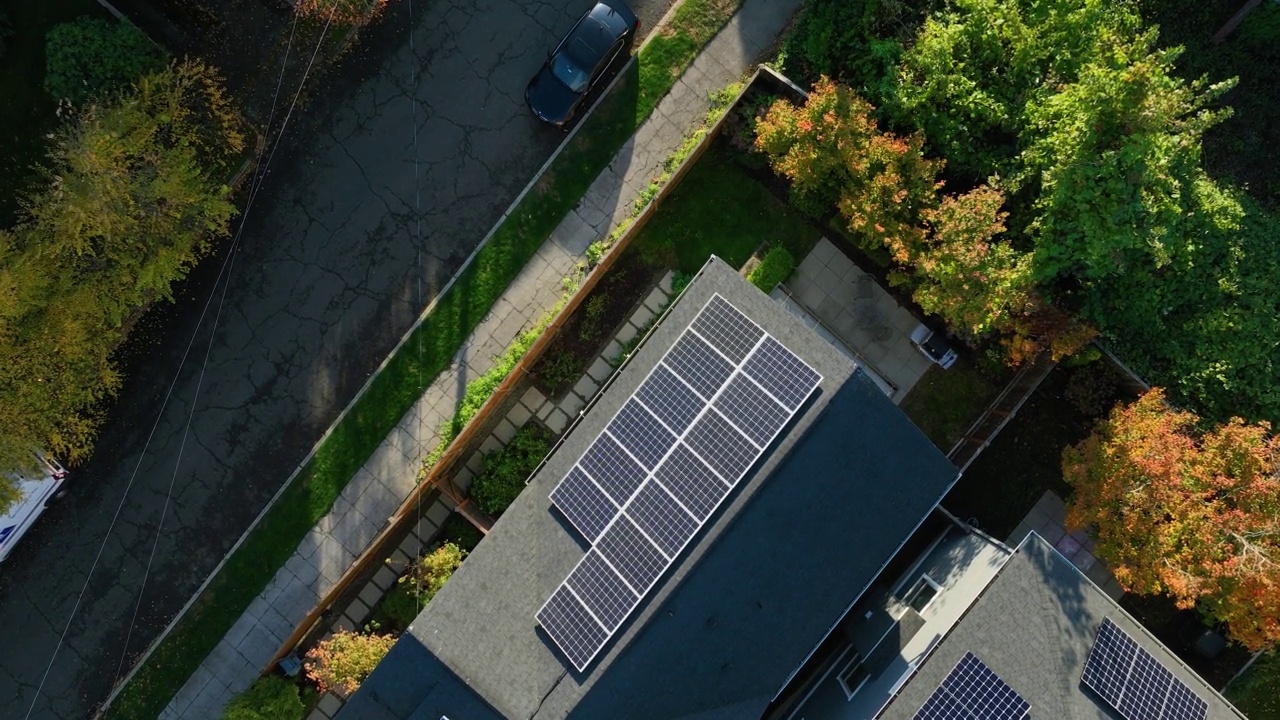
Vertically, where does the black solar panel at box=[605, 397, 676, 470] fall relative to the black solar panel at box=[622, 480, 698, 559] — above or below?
above

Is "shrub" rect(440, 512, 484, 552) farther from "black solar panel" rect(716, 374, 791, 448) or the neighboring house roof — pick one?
"black solar panel" rect(716, 374, 791, 448)

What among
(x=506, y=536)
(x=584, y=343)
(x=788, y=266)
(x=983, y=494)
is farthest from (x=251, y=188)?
(x=983, y=494)

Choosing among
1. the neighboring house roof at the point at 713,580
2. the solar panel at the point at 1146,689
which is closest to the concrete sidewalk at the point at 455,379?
the neighboring house roof at the point at 713,580

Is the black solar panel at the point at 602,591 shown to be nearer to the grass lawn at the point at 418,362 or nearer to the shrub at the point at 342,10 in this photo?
the grass lawn at the point at 418,362

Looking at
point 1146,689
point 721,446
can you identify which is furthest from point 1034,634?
point 721,446

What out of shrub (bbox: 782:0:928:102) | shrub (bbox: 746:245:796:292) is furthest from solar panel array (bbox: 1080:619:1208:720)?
shrub (bbox: 782:0:928:102)

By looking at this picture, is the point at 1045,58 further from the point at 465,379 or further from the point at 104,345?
the point at 104,345
